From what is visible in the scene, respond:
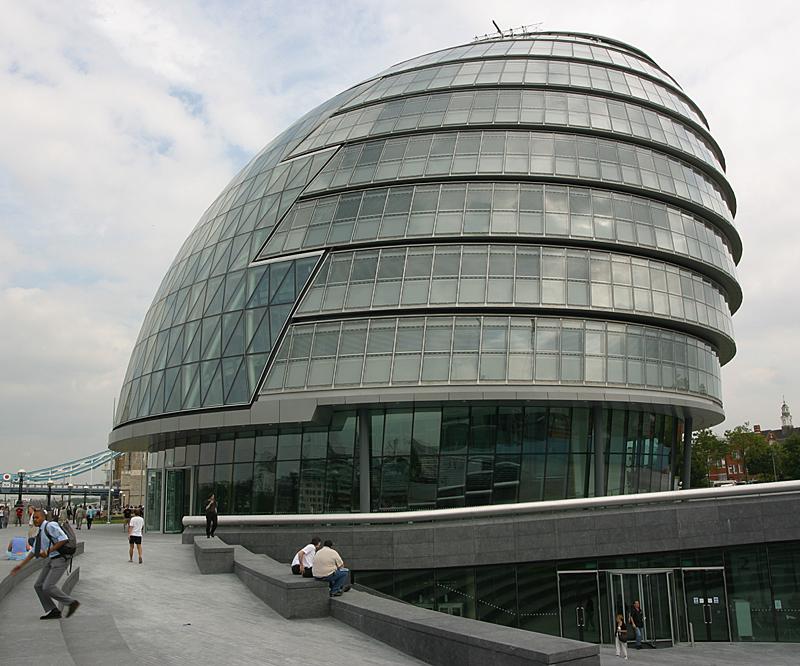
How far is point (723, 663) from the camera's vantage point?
67.8 feet

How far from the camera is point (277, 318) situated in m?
37.3

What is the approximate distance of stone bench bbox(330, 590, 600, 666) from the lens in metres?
10.3

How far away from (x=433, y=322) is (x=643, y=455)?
1344 centimetres

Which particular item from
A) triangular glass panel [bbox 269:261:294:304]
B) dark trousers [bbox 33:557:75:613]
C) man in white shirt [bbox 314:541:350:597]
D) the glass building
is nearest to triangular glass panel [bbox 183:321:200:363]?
the glass building

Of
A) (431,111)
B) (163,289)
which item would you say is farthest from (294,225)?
(163,289)

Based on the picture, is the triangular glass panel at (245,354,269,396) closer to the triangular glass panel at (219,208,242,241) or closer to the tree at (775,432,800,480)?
the triangular glass panel at (219,208,242,241)

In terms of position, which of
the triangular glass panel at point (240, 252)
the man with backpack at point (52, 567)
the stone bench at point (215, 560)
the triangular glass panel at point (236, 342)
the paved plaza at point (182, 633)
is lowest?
the paved plaza at point (182, 633)

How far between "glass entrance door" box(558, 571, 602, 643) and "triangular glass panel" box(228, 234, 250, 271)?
916 inches

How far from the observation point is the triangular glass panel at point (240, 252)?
41500mm

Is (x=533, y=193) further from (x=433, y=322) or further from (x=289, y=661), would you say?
(x=289, y=661)

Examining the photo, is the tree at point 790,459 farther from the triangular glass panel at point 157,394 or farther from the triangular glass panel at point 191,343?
the triangular glass panel at point 157,394

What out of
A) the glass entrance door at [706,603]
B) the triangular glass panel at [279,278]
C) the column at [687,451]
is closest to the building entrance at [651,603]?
the glass entrance door at [706,603]

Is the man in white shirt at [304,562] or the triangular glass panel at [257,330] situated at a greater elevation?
the triangular glass panel at [257,330]

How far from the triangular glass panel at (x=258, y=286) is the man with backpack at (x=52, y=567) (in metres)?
24.4
